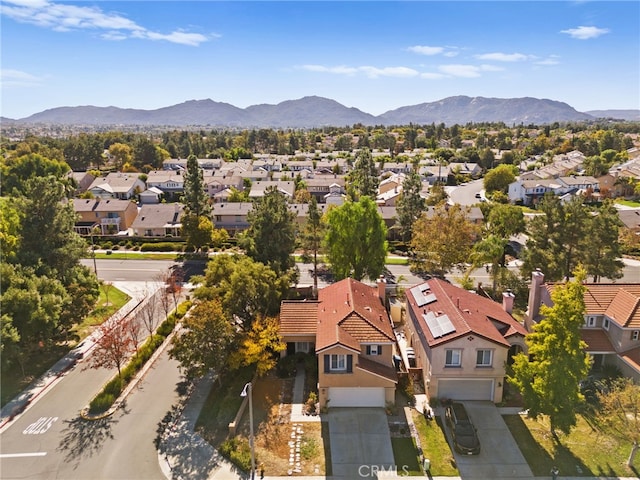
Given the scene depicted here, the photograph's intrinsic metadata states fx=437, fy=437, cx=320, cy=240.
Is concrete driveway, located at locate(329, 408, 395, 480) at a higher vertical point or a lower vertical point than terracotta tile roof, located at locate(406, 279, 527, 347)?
lower

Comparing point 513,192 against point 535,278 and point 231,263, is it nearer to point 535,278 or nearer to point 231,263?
point 535,278

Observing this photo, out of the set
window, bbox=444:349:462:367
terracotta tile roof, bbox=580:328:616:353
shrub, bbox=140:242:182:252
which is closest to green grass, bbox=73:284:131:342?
shrub, bbox=140:242:182:252

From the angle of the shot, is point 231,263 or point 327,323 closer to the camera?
point 327,323

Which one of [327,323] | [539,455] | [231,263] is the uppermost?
[231,263]

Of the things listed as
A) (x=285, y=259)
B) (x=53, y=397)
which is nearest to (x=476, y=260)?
(x=285, y=259)

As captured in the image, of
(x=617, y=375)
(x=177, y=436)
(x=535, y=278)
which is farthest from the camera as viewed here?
(x=535, y=278)

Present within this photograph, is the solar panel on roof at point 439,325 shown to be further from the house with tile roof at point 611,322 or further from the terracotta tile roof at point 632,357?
the terracotta tile roof at point 632,357

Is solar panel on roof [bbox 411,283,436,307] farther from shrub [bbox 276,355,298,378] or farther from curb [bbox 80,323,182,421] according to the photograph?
curb [bbox 80,323,182,421]
